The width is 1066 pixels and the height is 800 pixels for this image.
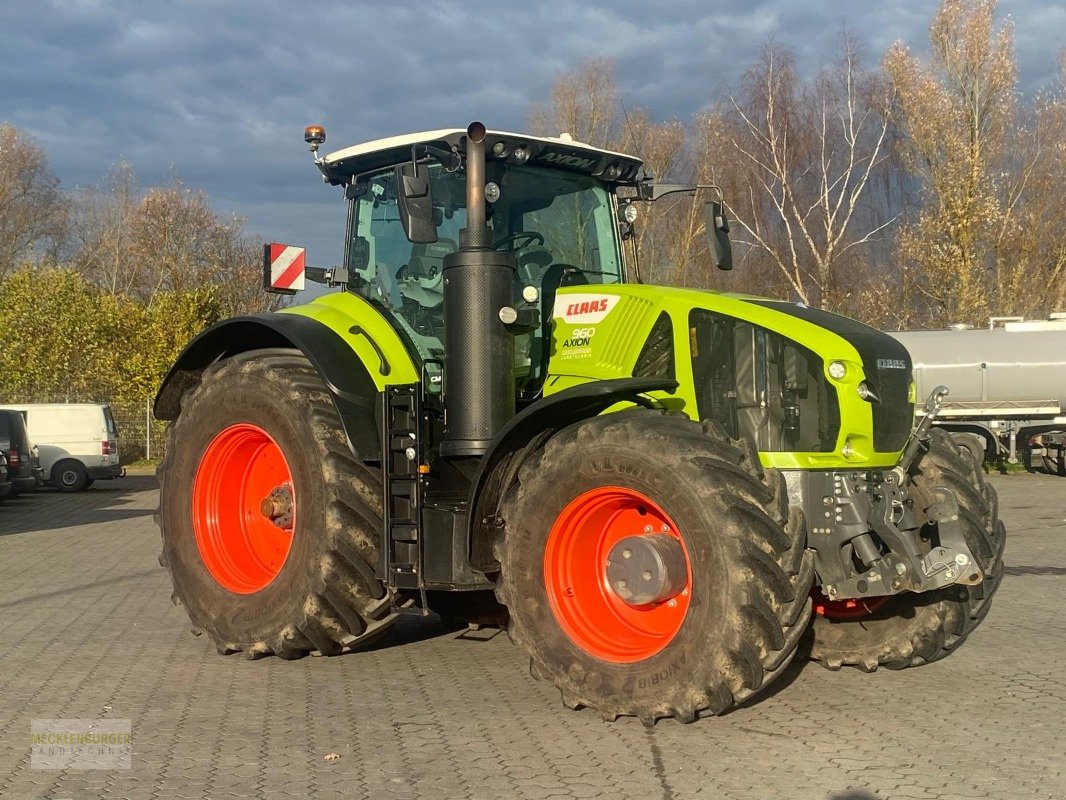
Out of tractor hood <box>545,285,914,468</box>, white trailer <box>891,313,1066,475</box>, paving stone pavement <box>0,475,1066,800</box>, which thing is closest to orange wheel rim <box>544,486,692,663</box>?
paving stone pavement <box>0,475,1066,800</box>

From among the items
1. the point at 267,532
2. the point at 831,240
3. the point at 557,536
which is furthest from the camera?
the point at 831,240

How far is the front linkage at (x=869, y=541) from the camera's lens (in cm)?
548

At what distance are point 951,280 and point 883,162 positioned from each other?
15.6ft

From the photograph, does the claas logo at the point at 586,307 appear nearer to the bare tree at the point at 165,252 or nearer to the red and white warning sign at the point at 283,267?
the red and white warning sign at the point at 283,267

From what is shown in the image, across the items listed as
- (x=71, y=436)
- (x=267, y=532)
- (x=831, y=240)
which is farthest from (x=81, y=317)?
(x=267, y=532)

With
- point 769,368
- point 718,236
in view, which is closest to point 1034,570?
point 718,236

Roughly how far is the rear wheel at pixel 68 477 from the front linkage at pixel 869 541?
21574 mm

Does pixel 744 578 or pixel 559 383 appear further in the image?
pixel 559 383

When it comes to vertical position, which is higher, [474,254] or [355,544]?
[474,254]

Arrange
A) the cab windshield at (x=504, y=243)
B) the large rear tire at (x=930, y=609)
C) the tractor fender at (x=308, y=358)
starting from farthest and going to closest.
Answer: the cab windshield at (x=504, y=243) → the tractor fender at (x=308, y=358) → the large rear tire at (x=930, y=609)

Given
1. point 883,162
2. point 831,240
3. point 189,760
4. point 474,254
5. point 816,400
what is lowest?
point 189,760

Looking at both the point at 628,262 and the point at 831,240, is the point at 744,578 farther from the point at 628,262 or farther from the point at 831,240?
the point at 831,240

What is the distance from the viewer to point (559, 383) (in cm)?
659

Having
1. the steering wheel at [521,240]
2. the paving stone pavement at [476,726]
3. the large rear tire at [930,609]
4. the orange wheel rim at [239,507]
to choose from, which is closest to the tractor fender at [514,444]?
the paving stone pavement at [476,726]
